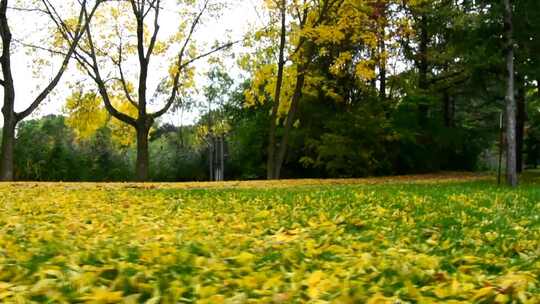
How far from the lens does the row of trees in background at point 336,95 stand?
1752 cm

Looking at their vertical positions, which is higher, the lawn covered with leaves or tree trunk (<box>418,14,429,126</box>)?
tree trunk (<box>418,14,429,126</box>)

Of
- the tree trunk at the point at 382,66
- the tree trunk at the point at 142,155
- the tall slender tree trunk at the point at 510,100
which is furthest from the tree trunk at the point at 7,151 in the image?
the tall slender tree trunk at the point at 510,100

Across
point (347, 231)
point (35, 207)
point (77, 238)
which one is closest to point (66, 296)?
point (77, 238)

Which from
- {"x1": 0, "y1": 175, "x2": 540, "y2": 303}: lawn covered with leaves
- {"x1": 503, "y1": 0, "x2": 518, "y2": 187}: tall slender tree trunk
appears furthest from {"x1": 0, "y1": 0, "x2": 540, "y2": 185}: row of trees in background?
{"x1": 0, "y1": 175, "x2": 540, "y2": 303}: lawn covered with leaves

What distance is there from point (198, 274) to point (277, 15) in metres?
20.0

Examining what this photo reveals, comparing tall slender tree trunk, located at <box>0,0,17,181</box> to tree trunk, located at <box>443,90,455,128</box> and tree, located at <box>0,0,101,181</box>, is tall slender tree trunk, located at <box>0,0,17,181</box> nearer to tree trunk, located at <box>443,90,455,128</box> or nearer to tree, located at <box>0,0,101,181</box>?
tree, located at <box>0,0,101,181</box>

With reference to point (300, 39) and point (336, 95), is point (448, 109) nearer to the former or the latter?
point (336, 95)

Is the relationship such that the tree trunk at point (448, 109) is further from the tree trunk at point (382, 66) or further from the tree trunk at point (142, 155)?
the tree trunk at point (142, 155)

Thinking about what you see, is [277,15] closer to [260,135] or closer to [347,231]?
[260,135]

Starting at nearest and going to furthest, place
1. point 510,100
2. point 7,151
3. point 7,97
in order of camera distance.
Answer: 1. point 510,100
2. point 7,151
3. point 7,97

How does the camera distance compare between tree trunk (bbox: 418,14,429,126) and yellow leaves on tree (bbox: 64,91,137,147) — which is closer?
yellow leaves on tree (bbox: 64,91,137,147)

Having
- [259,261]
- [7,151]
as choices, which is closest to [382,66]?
[7,151]

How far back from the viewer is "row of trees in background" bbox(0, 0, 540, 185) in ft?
57.5

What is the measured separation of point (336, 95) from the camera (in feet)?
83.4
